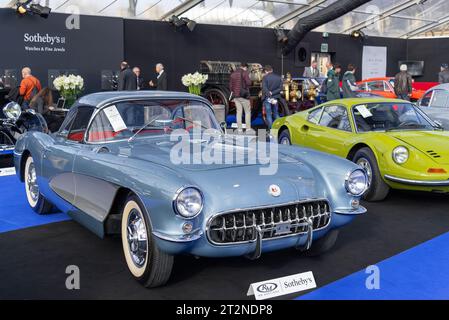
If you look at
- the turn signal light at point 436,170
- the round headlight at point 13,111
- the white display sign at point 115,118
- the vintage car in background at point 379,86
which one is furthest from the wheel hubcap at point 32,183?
the vintage car in background at point 379,86

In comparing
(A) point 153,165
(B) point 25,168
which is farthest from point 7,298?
(B) point 25,168

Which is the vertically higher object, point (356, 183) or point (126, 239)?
point (356, 183)

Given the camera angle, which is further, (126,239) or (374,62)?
(374,62)

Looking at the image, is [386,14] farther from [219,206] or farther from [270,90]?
[219,206]

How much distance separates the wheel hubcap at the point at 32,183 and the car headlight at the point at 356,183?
3347 mm

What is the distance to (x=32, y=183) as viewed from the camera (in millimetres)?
5516

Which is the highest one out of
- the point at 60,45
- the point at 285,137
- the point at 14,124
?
the point at 60,45

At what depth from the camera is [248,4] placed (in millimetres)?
16469

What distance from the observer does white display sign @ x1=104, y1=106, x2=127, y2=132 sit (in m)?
4.25

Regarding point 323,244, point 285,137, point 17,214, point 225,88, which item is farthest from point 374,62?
point 323,244

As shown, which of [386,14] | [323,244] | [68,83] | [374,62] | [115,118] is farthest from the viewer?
[374,62]

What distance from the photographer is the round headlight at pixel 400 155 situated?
5555 mm

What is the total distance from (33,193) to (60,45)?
30.8 feet

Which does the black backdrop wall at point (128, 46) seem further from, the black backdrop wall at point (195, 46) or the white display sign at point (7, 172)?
the white display sign at point (7, 172)
